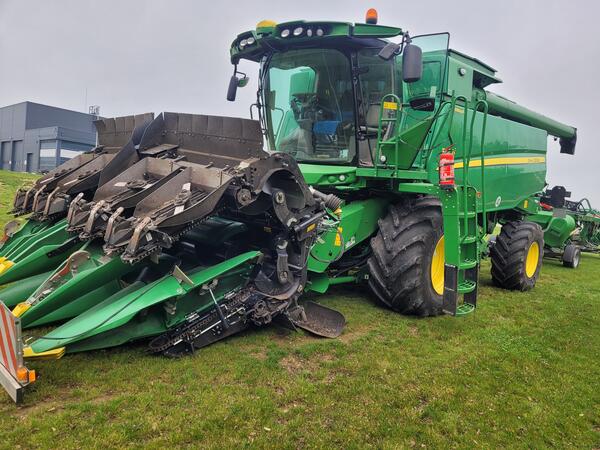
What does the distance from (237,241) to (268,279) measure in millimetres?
579

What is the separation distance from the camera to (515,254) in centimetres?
668

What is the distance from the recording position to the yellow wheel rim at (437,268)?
198 inches

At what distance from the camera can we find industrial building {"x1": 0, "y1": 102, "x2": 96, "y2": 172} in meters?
33.6

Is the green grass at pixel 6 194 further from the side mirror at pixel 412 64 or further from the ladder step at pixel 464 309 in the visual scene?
the ladder step at pixel 464 309

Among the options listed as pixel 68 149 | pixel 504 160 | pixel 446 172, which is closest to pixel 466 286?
pixel 446 172

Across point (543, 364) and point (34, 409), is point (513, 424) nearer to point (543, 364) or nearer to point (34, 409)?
point (543, 364)

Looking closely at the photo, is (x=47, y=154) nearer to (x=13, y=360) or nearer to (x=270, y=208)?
(x=270, y=208)

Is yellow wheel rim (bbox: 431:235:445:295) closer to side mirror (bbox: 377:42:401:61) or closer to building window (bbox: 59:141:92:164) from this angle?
side mirror (bbox: 377:42:401:61)

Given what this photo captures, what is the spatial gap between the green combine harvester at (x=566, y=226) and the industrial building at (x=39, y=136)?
30.7 m

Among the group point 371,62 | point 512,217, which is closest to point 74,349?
point 371,62

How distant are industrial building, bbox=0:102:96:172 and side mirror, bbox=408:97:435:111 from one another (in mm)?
31950

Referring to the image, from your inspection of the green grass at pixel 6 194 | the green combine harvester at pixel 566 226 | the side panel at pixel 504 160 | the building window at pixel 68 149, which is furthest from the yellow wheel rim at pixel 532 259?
the building window at pixel 68 149

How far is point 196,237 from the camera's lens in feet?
14.2

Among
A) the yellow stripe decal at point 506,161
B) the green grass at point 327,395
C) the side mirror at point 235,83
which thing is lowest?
the green grass at point 327,395
